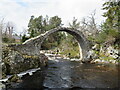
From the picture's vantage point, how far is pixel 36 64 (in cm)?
1220

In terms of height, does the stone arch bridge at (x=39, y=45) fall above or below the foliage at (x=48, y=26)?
below

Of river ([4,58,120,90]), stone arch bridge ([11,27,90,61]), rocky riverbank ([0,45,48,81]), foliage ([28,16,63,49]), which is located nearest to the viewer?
river ([4,58,120,90])

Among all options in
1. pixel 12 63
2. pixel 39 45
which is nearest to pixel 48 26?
pixel 39 45

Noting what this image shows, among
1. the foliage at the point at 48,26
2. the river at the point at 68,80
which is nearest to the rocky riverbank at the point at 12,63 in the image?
the river at the point at 68,80

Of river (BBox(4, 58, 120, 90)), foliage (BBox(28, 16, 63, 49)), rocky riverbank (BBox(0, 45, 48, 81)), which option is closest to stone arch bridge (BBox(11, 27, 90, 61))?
rocky riverbank (BBox(0, 45, 48, 81))

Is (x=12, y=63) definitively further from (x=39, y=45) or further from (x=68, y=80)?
(x=39, y=45)

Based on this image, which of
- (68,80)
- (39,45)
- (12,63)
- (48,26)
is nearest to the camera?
(68,80)

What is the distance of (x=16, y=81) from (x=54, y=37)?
3814 centimetres

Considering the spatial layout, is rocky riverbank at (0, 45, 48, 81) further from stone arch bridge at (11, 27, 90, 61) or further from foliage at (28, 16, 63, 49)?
foliage at (28, 16, 63, 49)

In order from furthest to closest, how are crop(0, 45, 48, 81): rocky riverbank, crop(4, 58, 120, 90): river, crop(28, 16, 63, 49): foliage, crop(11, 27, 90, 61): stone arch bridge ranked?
1. crop(28, 16, 63, 49): foliage
2. crop(11, 27, 90, 61): stone arch bridge
3. crop(0, 45, 48, 81): rocky riverbank
4. crop(4, 58, 120, 90): river

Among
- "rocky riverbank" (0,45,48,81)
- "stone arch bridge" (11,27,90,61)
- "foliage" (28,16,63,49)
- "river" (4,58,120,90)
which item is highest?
"foliage" (28,16,63,49)

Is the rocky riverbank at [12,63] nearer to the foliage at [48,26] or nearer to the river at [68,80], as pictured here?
the river at [68,80]

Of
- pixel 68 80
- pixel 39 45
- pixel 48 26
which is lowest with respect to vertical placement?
pixel 68 80

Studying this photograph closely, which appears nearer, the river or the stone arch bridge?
the river
